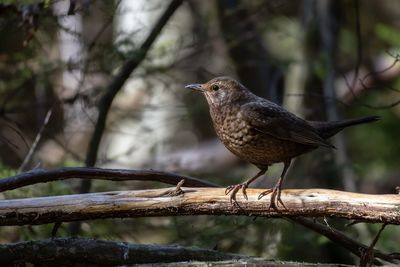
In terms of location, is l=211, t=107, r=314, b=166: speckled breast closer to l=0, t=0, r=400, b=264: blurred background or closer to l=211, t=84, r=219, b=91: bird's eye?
l=211, t=84, r=219, b=91: bird's eye

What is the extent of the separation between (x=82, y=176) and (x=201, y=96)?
478cm

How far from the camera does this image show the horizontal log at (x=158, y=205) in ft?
13.1

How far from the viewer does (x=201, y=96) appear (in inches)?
358

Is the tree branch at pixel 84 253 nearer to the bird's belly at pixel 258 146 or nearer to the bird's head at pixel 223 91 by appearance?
the bird's belly at pixel 258 146

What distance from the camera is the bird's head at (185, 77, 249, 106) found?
5.38m

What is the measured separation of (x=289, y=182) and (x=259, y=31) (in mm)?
1753

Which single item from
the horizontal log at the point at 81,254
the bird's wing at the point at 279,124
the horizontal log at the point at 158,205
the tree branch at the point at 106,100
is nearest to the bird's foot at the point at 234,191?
the horizontal log at the point at 158,205

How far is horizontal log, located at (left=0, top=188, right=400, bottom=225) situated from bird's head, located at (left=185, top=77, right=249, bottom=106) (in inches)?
49.3

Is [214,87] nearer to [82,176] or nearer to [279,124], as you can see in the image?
[279,124]

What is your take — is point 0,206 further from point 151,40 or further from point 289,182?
point 289,182

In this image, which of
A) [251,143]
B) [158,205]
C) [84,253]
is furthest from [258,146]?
[84,253]

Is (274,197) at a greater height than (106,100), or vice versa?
(106,100)

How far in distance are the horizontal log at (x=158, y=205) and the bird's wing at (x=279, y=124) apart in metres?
0.90

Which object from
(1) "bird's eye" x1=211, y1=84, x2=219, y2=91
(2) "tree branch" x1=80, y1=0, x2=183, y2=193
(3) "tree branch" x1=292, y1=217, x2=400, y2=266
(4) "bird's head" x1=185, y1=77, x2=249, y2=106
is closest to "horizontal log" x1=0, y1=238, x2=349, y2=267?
(3) "tree branch" x1=292, y1=217, x2=400, y2=266
